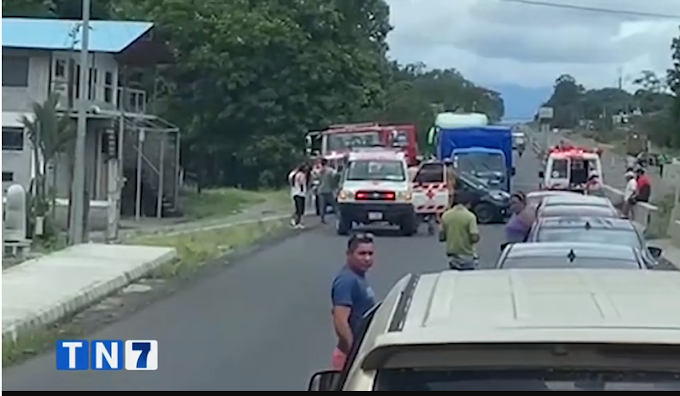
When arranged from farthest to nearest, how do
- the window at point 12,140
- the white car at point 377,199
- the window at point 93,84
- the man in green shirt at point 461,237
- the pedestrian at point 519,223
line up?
the window at point 93,84 < the window at point 12,140 < the white car at point 377,199 < the pedestrian at point 519,223 < the man in green shirt at point 461,237

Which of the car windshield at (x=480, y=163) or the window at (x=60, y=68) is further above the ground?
the window at (x=60, y=68)

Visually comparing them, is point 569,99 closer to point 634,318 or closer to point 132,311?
point 132,311

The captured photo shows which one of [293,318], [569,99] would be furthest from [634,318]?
[569,99]

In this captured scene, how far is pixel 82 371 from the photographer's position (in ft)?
46.1

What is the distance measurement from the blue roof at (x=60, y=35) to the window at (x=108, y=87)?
1860mm

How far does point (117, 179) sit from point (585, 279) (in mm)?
29807

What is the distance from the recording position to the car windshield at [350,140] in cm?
5062

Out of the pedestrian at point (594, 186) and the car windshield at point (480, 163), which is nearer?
the pedestrian at point (594, 186)

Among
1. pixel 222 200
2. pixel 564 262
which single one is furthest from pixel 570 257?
pixel 222 200

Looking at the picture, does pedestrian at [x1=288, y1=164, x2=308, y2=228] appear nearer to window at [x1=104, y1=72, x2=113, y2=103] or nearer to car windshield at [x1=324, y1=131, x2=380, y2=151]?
window at [x1=104, y1=72, x2=113, y2=103]

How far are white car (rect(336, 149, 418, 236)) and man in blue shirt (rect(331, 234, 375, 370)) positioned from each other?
2448 cm

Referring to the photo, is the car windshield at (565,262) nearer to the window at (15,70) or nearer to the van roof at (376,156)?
the van roof at (376,156)

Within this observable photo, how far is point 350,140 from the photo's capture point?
5112 cm

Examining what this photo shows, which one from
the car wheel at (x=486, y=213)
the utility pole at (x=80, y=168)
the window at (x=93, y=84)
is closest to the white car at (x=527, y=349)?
the utility pole at (x=80, y=168)
